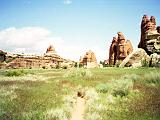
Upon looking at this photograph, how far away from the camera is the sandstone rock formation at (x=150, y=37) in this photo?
71.2 m

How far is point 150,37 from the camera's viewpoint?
78.4m

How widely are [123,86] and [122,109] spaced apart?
573 centimetres

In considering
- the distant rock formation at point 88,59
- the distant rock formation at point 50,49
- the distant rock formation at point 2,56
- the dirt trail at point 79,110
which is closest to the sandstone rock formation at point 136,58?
the distant rock formation at point 2,56

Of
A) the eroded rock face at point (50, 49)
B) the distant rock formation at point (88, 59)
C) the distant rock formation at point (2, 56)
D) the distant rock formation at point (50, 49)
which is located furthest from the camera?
the distant rock formation at point (88, 59)

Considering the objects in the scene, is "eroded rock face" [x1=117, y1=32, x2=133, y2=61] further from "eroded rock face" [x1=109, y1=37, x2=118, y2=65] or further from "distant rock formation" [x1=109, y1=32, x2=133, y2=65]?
"eroded rock face" [x1=109, y1=37, x2=118, y2=65]

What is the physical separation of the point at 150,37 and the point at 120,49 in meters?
29.7

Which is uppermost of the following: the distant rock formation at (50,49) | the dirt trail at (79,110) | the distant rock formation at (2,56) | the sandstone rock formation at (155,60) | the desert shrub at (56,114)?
the distant rock formation at (50,49)

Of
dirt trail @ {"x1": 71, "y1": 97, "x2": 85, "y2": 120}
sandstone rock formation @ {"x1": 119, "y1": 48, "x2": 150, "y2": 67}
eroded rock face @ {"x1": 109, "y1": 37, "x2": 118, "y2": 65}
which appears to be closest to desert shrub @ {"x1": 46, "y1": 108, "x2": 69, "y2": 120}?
dirt trail @ {"x1": 71, "y1": 97, "x2": 85, "y2": 120}

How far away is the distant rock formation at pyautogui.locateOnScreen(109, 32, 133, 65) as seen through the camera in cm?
10665

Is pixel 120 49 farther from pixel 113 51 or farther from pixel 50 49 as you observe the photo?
pixel 50 49

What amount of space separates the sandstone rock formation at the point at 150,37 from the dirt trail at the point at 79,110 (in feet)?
180

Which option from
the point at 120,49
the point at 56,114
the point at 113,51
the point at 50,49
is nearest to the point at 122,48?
the point at 120,49

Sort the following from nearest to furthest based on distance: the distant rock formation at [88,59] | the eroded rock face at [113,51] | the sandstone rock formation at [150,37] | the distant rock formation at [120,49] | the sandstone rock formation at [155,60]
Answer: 1. the sandstone rock formation at [155,60]
2. the sandstone rock formation at [150,37]
3. the distant rock formation at [120,49]
4. the distant rock formation at [88,59]
5. the eroded rock face at [113,51]

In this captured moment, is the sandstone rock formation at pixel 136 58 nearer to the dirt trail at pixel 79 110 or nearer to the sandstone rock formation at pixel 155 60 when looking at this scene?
the sandstone rock formation at pixel 155 60
